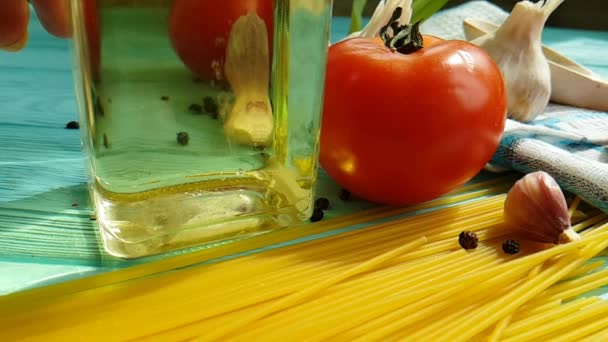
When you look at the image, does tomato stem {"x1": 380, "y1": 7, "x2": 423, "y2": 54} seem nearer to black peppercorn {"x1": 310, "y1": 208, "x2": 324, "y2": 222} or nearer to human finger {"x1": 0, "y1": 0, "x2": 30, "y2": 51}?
black peppercorn {"x1": 310, "y1": 208, "x2": 324, "y2": 222}

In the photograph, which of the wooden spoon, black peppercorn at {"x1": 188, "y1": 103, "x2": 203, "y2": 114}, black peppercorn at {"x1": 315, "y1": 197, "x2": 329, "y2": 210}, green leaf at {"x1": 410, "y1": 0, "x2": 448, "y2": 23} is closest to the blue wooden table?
black peppercorn at {"x1": 315, "y1": 197, "x2": 329, "y2": 210}

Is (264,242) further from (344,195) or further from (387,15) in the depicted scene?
(387,15)

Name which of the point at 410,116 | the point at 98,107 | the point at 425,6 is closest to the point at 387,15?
the point at 425,6

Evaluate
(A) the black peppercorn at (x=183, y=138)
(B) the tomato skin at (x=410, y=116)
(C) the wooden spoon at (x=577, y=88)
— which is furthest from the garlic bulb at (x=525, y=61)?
(A) the black peppercorn at (x=183, y=138)

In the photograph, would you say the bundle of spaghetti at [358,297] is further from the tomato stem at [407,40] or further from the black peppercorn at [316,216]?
the tomato stem at [407,40]

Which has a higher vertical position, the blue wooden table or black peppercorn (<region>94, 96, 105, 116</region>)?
black peppercorn (<region>94, 96, 105, 116</region>)

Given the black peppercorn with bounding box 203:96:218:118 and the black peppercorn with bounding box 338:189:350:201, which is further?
the black peppercorn with bounding box 338:189:350:201

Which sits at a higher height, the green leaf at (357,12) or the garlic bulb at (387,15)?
the garlic bulb at (387,15)

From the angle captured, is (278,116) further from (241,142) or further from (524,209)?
(524,209)
